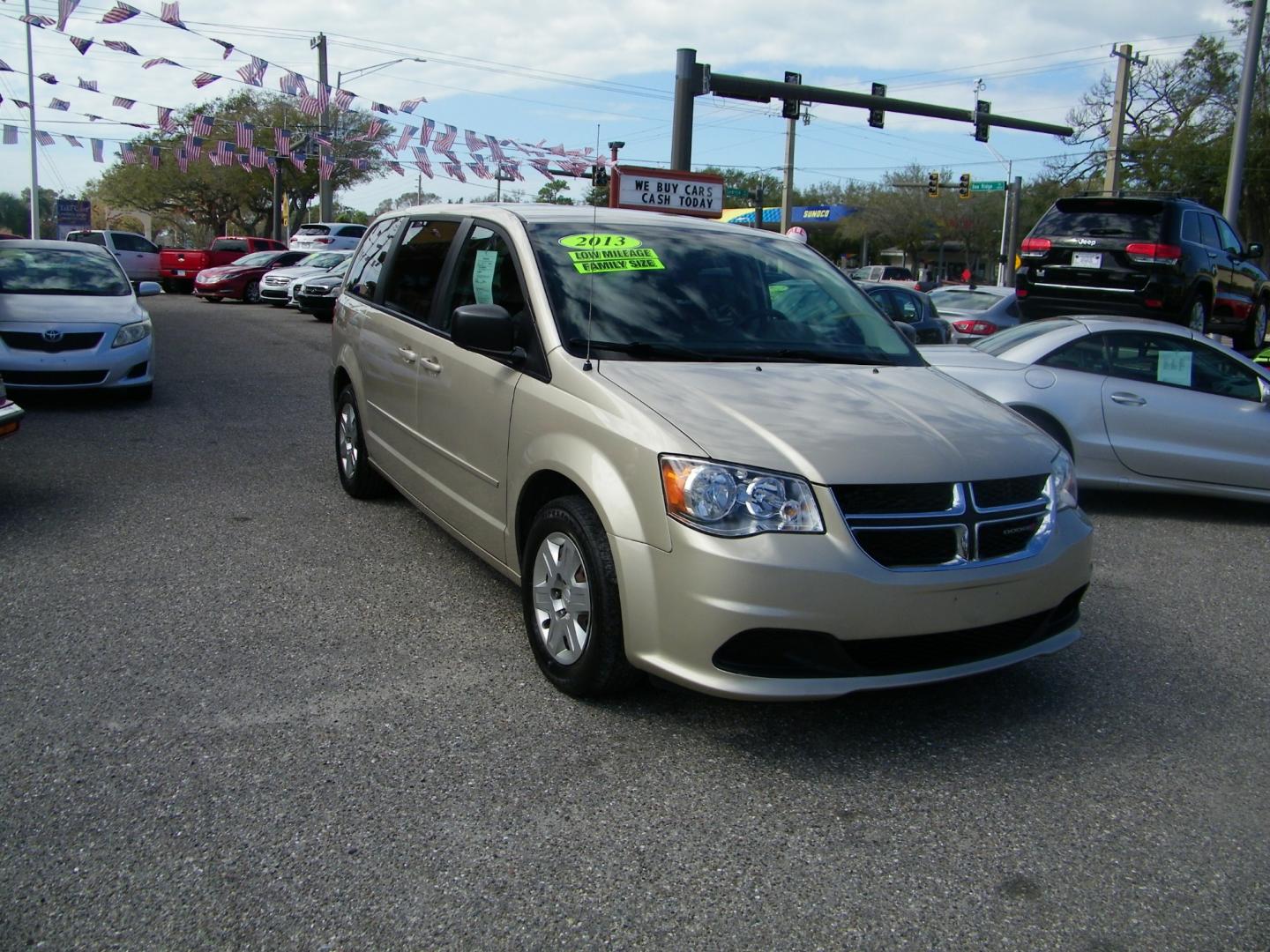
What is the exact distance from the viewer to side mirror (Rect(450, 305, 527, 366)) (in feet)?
13.7

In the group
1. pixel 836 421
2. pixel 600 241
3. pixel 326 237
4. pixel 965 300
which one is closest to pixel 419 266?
pixel 600 241

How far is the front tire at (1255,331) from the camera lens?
580 inches

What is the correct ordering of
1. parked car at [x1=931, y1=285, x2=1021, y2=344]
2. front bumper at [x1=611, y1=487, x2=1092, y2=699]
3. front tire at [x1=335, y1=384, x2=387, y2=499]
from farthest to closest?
parked car at [x1=931, y1=285, x2=1021, y2=344], front tire at [x1=335, y1=384, x2=387, y2=499], front bumper at [x1=611, y1=487, x2=1092, y2=699]

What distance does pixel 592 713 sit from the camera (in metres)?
3.82

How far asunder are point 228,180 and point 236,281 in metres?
32.0

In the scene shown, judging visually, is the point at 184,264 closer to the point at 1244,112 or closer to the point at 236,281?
the point at 236,281

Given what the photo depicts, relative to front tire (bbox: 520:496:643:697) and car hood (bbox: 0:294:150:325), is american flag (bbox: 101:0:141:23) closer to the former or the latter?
car hood (bbox: 0:294:150:325)

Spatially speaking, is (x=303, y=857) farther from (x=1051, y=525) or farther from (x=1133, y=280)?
(x=1133, y=280)

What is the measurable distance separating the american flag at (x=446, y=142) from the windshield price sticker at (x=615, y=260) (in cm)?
1916

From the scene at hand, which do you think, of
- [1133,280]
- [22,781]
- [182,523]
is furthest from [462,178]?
[22,781]

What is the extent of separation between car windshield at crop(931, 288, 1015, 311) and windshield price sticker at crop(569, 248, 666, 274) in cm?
1130

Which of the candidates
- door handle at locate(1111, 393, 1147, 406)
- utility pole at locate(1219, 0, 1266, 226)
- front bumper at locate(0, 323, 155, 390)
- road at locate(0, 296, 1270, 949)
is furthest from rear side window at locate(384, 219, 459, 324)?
utility pole at locate(1219, 0, 1266, 226)

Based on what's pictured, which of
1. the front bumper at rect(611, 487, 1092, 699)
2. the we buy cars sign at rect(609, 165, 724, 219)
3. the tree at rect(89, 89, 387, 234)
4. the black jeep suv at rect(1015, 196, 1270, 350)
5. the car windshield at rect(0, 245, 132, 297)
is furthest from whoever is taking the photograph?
the tree at rect(89, 89, 387, 234)

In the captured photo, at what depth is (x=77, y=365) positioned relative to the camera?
9.52m
